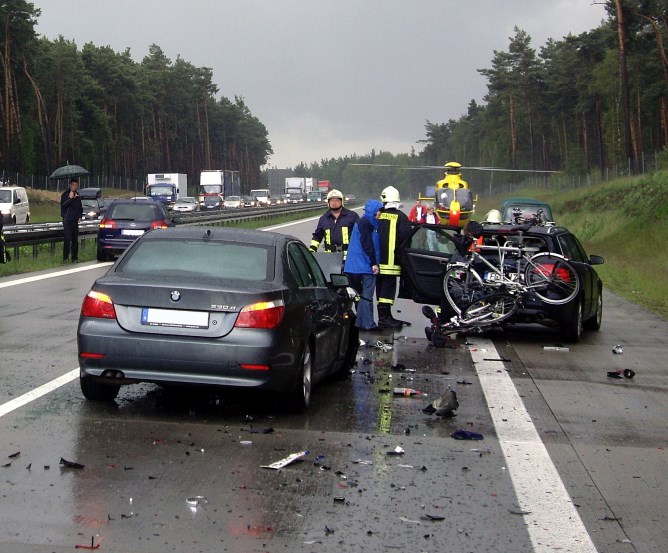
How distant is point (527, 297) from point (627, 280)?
1279 centimetres

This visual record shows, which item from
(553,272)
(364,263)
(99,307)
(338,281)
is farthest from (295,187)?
(99,307)

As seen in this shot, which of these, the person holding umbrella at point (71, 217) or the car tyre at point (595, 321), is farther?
the person holding umbrella at point (71, 217)

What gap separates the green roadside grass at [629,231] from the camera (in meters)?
24.8

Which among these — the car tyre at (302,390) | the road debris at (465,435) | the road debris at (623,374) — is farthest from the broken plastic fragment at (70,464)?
the road debris at (623,374)

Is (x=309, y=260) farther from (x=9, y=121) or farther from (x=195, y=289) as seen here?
(x=9, y=121)

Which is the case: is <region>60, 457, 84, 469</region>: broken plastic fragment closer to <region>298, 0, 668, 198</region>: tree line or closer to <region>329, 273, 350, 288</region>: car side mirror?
<region>329, 273, 350, 288</region>: car side mirror

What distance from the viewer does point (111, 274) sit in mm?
8930

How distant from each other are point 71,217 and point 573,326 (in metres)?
16.5

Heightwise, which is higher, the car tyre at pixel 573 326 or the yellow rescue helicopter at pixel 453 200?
the yellow rescue helicopter at pixel 453 200

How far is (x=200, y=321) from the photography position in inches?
330

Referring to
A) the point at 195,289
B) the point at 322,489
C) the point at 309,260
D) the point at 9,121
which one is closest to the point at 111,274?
the point at 195,289

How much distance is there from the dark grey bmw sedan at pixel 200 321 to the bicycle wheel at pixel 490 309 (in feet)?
17.1

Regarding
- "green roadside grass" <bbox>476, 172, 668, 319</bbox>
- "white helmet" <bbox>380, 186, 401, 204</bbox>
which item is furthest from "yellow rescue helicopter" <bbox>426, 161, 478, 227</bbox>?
"white helmet" <bbox>380, 186, 401, 204</bbox>

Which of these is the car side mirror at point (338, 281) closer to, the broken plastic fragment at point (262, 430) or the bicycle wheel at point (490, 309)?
the broken plastic fragment at point (262, 430)
